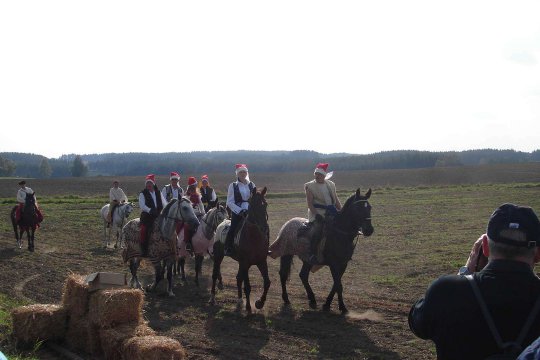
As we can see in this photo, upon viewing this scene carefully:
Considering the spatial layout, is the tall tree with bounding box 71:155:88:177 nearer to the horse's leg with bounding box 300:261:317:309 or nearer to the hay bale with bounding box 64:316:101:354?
the horse's leg with bounding box 300:261:317:309

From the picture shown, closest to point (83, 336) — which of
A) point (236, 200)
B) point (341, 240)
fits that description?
point (236, 200)

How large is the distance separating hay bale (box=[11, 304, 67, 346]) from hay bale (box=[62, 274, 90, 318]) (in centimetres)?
18

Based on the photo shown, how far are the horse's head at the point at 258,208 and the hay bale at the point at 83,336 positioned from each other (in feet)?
11.2

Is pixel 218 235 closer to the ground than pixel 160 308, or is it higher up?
higher up

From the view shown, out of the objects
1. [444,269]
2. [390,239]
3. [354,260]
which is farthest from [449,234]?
[444,269]

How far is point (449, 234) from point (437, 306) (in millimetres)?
18287

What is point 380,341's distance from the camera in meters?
8.34

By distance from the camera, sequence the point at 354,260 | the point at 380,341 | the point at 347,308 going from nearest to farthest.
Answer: the point at 380,341, the point at 347,308, the point at 354,260

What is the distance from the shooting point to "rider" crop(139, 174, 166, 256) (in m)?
12.1

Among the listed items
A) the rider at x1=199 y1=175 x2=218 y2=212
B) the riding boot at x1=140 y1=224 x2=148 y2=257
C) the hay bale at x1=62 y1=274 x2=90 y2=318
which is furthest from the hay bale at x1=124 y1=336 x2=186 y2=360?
the rider at x1=199 y1=175 x2=218 y2=212

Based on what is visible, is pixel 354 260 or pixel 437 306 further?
pixel 354 260

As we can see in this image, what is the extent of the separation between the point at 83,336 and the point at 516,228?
645 cm

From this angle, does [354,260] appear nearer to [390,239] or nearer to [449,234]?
[390,239]

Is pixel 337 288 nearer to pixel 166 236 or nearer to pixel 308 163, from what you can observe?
pixel 166 236
